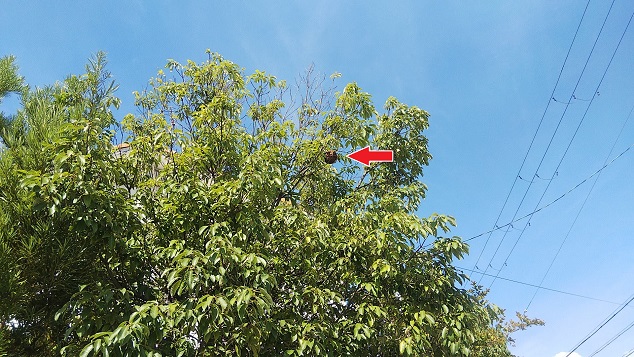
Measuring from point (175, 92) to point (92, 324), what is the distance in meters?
2.89

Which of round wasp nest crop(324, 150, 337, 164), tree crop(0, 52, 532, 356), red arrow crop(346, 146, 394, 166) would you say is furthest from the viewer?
red arrow crop(346, 146, 394, 166)

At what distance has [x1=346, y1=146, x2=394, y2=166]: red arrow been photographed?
5.52 m

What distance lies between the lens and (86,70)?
3494mm

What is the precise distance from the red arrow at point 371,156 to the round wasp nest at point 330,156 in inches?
17.5

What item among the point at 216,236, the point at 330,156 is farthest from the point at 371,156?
the point at 216,236

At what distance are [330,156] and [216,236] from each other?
1.80 m

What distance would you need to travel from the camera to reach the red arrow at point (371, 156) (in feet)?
18.1

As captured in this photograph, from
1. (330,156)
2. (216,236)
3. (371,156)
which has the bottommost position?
(216,236)

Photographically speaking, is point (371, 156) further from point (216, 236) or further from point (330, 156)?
point (216, 236)

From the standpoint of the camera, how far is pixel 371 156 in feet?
18.4

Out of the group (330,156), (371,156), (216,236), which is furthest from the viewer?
(371,156)

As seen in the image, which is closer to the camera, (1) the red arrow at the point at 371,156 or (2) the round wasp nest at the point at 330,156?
(2) the round wasp nest at the point at 330,156

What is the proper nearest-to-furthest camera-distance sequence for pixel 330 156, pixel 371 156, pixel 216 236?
pixel 216 236 → pixel 330 156 → pixel 371 156

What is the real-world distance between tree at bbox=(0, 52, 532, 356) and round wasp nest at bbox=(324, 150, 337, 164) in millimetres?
88
